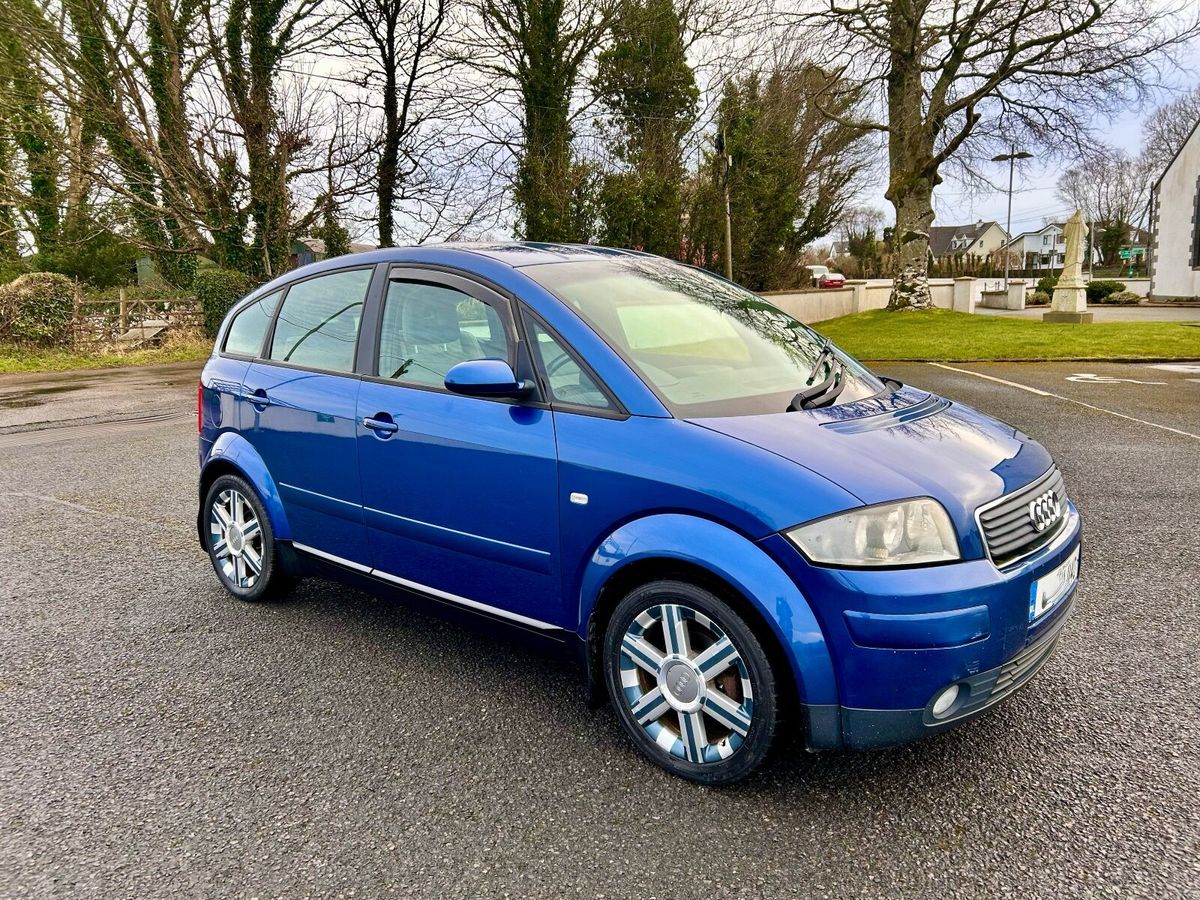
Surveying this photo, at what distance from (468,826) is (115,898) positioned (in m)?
0.90

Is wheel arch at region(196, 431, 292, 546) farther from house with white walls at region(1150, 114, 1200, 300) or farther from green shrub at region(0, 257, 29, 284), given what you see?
house with white walls at region(1150, 114, 1200, 300)

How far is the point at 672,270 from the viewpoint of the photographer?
3785 millimetres

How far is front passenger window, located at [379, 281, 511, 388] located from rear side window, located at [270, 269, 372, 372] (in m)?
0.23

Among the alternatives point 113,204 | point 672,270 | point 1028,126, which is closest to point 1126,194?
point 1028,126

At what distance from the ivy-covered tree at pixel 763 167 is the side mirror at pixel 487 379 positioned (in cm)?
2179

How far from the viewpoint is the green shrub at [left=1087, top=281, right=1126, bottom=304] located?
36938mm

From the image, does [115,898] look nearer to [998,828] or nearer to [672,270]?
[998,828]

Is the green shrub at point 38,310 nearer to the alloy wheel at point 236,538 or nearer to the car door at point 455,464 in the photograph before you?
the alloy wheel at point 236,538

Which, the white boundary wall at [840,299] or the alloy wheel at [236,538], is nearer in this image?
the alloy wheel at [236,538]

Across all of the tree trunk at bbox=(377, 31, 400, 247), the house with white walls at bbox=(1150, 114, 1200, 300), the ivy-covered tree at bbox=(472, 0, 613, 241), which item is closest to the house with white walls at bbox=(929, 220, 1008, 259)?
the house with white walls at bbox=(1150, 114, 1200, 300)

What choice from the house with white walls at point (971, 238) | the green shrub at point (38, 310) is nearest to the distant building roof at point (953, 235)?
the house with white walls at point (971, 238)

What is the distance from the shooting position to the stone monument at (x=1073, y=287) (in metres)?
23.1

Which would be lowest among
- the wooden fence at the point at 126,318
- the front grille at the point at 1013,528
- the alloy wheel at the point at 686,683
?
the alloy wheel at the point at 686,683

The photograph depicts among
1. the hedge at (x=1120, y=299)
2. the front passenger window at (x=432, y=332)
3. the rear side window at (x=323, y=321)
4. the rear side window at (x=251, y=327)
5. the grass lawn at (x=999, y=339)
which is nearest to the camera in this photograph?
the front passenger window at (x=432, y=332)
